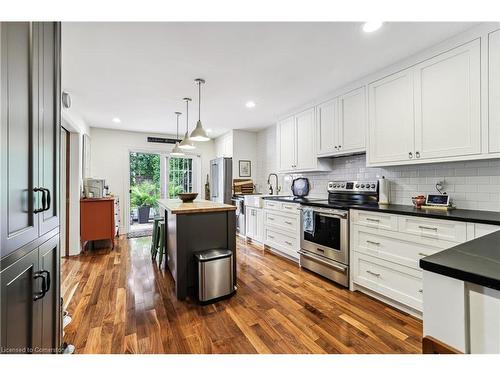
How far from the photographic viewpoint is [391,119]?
244 centimetres

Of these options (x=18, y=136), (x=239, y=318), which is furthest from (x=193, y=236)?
(x=18, y=136)

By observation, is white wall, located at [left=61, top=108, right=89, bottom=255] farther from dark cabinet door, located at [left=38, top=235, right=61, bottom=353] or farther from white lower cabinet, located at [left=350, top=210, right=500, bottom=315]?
white lower cabinet, located at [left=350, top=210, right=500, bottom=315]

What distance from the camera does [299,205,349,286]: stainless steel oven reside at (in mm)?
2539

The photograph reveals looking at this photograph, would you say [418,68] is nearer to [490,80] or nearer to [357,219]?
[490,80]

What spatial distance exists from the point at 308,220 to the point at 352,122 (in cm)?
134

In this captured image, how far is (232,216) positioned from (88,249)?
3.20 m

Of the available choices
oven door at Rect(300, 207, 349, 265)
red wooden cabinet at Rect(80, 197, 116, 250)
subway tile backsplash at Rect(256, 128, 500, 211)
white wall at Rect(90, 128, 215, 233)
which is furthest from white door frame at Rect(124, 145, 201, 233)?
oven door at Rect(300, 207, 349, 265)

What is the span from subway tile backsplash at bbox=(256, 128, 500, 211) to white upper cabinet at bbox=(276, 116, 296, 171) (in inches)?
22.4

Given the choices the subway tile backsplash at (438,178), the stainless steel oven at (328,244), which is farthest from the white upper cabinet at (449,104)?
the stainless steel oven at (328,244)

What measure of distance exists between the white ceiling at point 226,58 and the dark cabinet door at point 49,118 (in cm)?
79

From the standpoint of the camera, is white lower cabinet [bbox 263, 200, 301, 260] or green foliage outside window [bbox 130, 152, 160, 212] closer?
white lower cabinet [bbox 263, 200, 301, 260]

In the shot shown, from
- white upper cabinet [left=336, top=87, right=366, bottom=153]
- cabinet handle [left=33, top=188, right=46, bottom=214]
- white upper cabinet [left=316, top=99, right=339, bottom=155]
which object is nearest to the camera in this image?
cabinet handle [left=33, top=188, right=46, bottom=214]

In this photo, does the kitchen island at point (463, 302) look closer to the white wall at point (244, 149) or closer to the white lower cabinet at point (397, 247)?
the white lower cabinet at point (397, 247)

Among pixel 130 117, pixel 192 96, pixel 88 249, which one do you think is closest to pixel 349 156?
pixel 192 96
